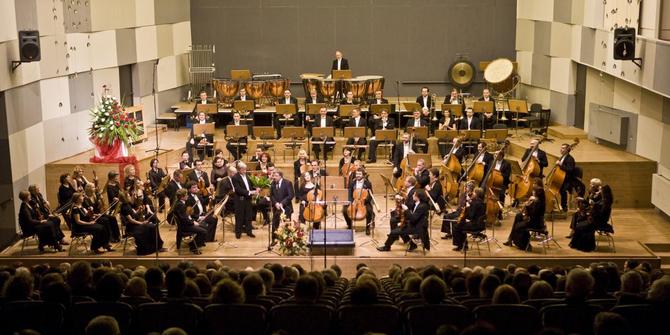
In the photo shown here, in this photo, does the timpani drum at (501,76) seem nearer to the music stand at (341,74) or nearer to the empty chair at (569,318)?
the music stand at (341,74)

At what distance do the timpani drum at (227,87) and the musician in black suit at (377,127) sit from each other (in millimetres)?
3950

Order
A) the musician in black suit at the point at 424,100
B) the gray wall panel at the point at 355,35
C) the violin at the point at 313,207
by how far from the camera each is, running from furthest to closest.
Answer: the gray wall panel at the point at 355,35 → the musician in black suit at the point at 424,100 → the violin at the point at 313,207

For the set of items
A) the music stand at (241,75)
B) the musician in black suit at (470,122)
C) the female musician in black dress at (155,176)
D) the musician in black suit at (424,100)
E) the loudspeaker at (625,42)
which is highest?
the loudspeaker at (625,42)

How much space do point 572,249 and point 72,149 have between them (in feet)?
35.0

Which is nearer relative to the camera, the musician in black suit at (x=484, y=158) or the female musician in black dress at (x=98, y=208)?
the female musician in black dress at (x=98, y=208)

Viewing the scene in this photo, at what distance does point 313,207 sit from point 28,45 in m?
5.85

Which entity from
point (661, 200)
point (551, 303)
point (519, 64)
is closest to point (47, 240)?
point (551, 303)

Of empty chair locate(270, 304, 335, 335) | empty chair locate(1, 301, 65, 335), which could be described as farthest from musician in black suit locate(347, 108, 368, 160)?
empty chair locate(1, 301, 65, 335)

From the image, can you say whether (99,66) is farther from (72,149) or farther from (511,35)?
(511,35)

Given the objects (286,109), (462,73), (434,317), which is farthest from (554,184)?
(434,317)

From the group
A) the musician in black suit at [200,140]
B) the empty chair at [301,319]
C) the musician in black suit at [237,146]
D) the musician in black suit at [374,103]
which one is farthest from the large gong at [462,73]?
the empty chair at [301,319]

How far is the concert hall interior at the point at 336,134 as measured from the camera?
1504 centimetres

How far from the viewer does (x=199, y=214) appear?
50.6 ft

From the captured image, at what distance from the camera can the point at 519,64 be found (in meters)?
25.0
